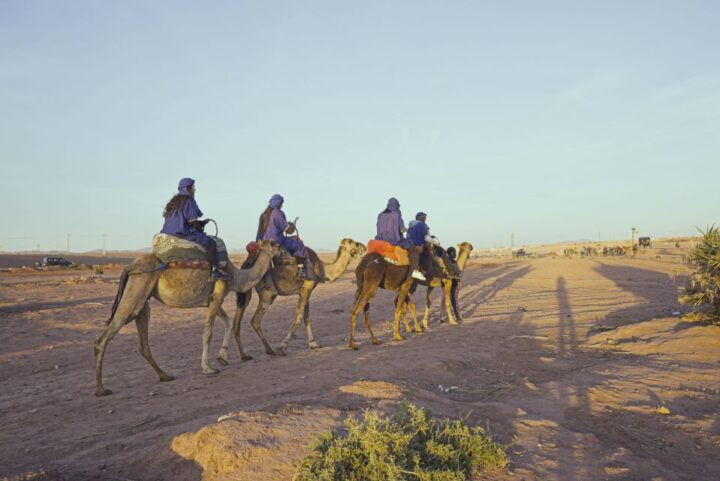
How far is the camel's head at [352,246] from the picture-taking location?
41.8ft

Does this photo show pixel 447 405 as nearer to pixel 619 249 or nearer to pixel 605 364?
pixel 605 364

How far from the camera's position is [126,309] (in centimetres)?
860

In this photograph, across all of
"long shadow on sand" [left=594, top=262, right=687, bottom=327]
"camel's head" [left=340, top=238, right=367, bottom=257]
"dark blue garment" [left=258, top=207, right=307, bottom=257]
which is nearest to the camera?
"dark blue garment" [left=258, top=207, right=307, bottom=257]

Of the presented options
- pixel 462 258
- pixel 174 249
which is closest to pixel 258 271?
pixel 174 249

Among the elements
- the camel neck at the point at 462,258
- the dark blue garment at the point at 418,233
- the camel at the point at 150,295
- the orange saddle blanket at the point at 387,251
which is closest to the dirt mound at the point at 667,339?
the orange saddle blanket at the point at 387,251

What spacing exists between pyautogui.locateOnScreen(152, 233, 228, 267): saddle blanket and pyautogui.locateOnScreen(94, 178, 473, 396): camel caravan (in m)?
0.02

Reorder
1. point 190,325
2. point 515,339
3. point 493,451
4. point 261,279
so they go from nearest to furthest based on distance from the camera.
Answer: point 493,451
point 261,279
point 515,339
point 190,325

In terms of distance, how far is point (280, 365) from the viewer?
10016 mm

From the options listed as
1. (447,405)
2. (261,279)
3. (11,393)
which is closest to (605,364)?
(447,405)

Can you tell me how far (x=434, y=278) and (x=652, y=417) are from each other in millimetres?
8564

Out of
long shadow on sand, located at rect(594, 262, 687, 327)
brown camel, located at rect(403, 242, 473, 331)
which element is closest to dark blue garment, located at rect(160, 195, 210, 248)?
brown camel, located at rect(403, 242, 473, 331)

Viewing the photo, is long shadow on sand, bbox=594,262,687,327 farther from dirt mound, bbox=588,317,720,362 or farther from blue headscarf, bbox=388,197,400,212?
blue headscarf, bbox=388,197,400,212

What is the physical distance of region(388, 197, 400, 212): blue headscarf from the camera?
44.0 feet

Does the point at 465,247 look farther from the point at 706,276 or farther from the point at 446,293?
the point at 706,276
